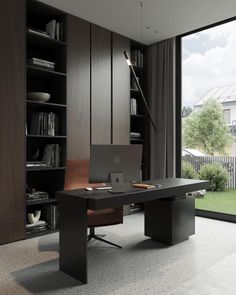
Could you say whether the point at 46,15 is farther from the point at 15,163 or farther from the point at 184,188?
the point at 184,188

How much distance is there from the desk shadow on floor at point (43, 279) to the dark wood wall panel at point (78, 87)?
1.57 m

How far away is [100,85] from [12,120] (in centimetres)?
147

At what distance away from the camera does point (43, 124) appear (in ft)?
11.9

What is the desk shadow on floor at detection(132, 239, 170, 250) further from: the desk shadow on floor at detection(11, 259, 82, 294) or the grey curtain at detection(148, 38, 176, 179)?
the grey curtain at detection(148, 38, 176, 179)

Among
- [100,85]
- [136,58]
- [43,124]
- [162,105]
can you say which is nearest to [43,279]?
[43,124]

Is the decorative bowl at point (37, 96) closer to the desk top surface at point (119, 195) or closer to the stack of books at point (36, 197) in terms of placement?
the stack of books at point (36, 197)

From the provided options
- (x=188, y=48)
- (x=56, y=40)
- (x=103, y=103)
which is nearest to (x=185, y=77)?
(x=188, y=48)

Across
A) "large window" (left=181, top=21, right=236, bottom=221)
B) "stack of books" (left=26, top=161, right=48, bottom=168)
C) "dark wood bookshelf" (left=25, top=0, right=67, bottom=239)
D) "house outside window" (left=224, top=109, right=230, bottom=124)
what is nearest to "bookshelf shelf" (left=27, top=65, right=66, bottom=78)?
"dark wood bookshelf" (left=25, top=0, right=67, bottom=239)

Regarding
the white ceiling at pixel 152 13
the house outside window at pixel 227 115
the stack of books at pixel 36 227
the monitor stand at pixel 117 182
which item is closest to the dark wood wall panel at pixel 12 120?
the stack of books at pixel 36 227

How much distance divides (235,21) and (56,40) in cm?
258

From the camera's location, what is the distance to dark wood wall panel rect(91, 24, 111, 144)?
409 cm

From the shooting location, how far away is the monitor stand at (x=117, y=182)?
2540 mm

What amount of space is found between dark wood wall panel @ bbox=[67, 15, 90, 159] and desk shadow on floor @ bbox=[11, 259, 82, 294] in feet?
5.16

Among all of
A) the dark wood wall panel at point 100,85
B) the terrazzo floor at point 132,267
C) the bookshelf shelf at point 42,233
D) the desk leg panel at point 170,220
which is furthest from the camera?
the dark wood wall panel at point 100,85
